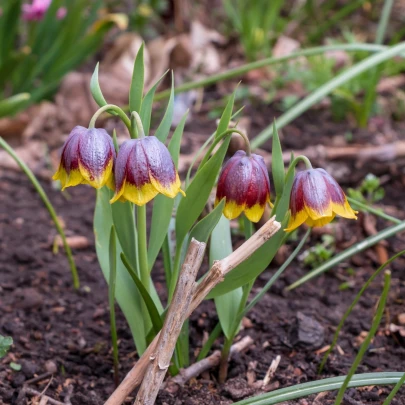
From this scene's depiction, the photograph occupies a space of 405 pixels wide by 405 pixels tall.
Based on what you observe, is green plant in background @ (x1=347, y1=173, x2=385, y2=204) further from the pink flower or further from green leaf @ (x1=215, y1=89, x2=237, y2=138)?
the pink flower

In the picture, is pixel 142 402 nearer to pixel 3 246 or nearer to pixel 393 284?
pixel 393 284

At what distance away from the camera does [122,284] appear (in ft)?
4.20

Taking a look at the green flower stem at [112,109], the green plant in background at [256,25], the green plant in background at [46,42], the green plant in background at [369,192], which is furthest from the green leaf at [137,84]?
the green plant in background at [256,25]

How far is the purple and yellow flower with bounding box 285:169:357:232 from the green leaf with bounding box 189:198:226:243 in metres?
0.12

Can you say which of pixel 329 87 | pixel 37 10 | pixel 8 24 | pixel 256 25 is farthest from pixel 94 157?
pixel 256 25

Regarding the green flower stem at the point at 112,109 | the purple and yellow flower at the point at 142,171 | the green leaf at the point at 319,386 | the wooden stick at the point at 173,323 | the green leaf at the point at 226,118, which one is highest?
the green flower stem at the point at 112,109

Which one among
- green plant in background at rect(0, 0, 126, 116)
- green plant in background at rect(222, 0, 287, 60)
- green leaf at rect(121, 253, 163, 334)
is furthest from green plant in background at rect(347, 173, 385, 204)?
green plant in background at rect(222, 0, 287, 60)

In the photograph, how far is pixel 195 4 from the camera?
4.18 m

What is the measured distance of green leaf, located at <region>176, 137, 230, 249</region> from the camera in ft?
3.63

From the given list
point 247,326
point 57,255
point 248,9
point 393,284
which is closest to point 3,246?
point 57,255

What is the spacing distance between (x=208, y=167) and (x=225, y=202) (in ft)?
0.22

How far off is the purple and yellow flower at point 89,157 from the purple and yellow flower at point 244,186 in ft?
0.67

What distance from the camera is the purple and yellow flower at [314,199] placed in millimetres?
1041

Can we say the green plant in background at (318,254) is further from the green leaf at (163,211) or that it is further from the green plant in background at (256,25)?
the green plant in background at (256,25)
